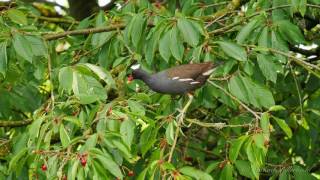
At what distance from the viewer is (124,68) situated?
15.2 ft

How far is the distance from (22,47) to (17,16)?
658 mm

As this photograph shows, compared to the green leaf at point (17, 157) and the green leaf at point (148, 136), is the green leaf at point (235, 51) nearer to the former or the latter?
the green leaf at point (148, 136)

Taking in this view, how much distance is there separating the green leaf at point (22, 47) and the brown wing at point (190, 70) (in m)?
0.91

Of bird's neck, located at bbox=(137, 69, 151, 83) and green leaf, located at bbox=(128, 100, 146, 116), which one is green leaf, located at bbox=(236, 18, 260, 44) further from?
green leaf, located at bbox=(128, 100, 146, 116)

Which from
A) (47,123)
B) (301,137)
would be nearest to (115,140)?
(47,123)

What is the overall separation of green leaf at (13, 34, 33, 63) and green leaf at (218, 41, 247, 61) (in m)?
1.25

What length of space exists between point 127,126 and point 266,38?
5.18 feet

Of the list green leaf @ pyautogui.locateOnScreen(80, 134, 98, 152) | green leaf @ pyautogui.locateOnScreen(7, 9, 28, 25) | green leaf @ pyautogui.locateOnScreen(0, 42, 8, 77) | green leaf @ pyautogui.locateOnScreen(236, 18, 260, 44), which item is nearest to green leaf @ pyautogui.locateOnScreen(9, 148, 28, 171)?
green leaf @ pyautogui.locateOnScreen(80, 134, 98, 152)

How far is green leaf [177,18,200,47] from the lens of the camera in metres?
4.04

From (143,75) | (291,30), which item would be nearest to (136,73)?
(143,75)

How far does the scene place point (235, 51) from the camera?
3.98 meters

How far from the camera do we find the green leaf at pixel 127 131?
3.19 metres

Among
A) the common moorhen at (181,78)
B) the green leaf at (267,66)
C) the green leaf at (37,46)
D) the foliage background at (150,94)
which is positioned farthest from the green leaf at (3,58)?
the green leaf at (267,66)

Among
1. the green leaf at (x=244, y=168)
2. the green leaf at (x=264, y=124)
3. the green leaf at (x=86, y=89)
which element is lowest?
the green leaf at (x=244, y=168)
